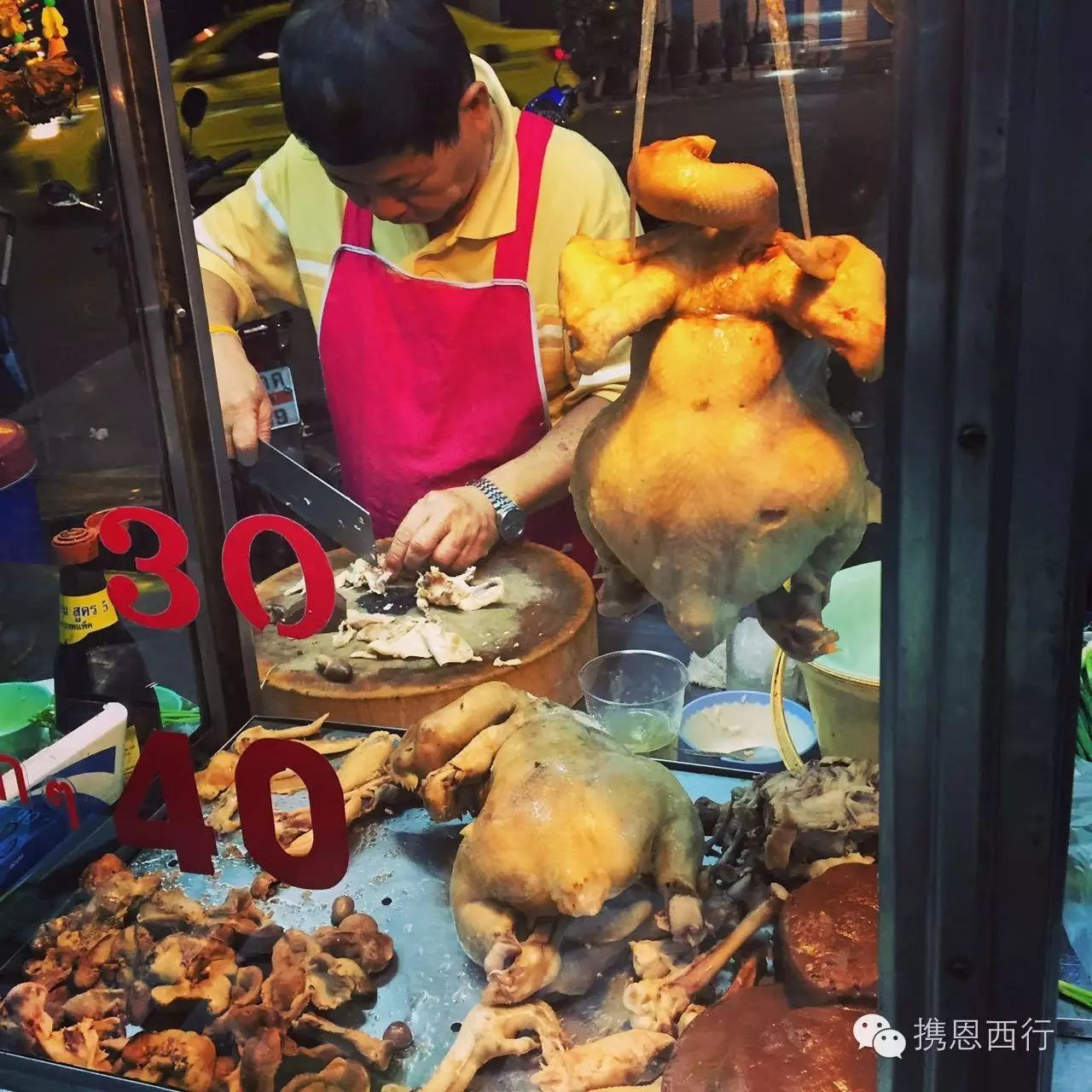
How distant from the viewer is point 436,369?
113 cm

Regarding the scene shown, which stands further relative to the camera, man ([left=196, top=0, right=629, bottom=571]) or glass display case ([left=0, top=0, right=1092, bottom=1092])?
man ([left=196, top=0, right=629, bottom=571])

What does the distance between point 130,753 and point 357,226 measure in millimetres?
901

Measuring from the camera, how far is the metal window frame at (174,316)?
1.27m

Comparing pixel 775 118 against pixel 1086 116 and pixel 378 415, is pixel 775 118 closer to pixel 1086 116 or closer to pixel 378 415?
pixel 1086 116

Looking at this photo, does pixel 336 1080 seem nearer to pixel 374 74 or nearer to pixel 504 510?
pixel 504 510

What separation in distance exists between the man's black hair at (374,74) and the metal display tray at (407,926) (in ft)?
2.89

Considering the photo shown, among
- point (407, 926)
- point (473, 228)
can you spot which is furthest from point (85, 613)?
point (473, 228)

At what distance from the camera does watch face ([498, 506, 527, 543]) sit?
1.20 metres

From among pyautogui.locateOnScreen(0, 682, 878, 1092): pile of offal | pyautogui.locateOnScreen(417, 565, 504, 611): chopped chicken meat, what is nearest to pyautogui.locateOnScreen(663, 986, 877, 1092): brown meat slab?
pyautogui.locateOnScreen(0, 682, 878, 1092): pile of offal

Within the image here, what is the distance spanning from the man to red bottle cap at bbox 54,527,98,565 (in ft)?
1.06

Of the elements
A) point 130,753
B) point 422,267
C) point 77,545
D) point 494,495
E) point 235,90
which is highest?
point 235,90

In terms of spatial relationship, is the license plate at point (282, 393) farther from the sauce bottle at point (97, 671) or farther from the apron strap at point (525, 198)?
the sauce bottle at point (97, 671)

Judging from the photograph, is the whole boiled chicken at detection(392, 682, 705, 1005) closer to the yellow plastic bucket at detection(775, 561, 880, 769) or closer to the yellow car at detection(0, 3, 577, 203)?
the yellow plastic bucket at detection(775, 561, 880, 769)

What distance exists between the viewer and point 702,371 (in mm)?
901
